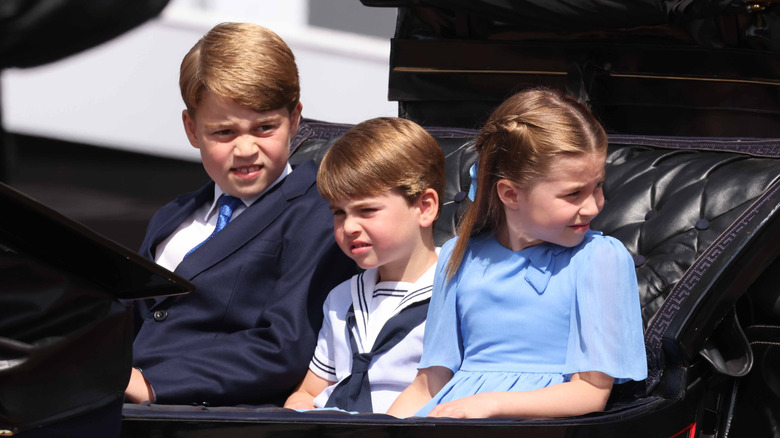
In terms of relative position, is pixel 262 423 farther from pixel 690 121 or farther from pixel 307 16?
pixel 307 16

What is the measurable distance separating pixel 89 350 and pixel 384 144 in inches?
38.8

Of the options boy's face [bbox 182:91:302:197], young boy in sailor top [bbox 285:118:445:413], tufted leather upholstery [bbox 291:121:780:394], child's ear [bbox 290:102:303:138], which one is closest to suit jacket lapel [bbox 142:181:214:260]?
boy's face [bbox 182:91:302:197]

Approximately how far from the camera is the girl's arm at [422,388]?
1944mm

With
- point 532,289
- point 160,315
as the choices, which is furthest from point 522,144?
point 160,315

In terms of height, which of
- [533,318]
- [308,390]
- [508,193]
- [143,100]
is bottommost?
[143,100]

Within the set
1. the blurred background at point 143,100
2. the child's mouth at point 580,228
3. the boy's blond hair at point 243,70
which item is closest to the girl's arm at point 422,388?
the child's mouth at point 580,228

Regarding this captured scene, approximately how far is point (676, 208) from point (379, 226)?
0.62m

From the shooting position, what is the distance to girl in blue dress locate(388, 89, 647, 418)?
5.88ft

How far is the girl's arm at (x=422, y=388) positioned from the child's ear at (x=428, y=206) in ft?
0.98

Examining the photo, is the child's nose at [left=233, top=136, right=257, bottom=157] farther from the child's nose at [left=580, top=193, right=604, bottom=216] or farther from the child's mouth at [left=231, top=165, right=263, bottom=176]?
the child's nose at [left=580, top=193, right=604, bottom=216]

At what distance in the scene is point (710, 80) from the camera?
2.78m

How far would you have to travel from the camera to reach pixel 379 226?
79.1 inches

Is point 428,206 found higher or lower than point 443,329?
higher

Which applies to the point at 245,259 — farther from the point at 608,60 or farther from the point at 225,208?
the point at 608,60
